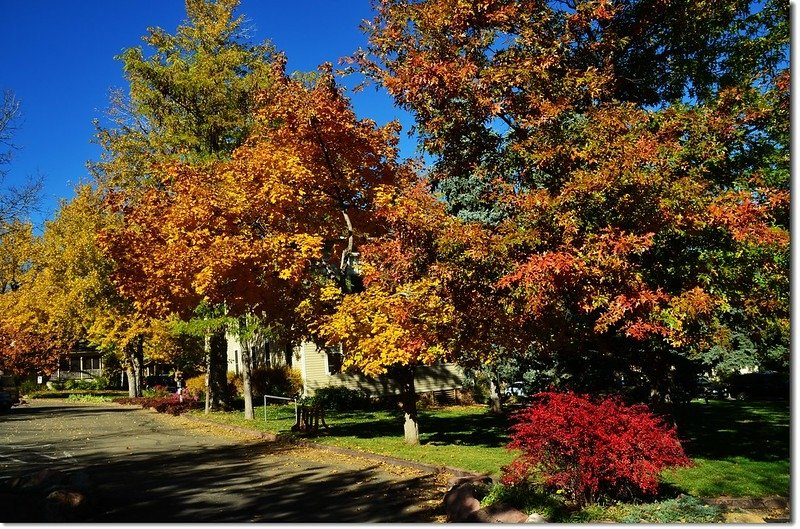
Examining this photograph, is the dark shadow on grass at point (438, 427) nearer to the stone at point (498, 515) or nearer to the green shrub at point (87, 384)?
the stone at point (498, 515)

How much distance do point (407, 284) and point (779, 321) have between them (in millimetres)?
6164

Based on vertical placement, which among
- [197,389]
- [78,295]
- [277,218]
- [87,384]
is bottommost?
[87,384]

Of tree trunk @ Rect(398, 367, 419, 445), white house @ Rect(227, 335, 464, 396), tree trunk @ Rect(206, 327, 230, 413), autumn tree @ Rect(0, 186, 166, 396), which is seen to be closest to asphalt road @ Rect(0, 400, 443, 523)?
tree trunk @ Rect(398, 367, 419, 445)

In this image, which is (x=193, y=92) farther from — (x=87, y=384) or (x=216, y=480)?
(x=87, y=384)

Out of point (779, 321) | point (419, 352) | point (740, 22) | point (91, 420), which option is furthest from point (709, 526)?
point (91, 420)

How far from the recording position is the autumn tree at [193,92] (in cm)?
2230

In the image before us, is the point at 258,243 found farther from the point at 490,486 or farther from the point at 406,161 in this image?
the point at 490,486

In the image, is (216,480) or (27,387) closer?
(216,480)

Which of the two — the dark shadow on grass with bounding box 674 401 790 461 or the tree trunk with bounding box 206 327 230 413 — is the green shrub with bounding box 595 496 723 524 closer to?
the dark shadow on grass with bounding box 674 401 790 461

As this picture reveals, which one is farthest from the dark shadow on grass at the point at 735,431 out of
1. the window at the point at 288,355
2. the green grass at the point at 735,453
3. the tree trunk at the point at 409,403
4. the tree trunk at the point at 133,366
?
the tree trunk at the point at 133,366

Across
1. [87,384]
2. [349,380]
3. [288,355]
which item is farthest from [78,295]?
[87,384]

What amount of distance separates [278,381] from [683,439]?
20.3 m

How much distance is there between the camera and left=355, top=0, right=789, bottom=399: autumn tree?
25.8 ft

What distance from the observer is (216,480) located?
10773 millimetres
